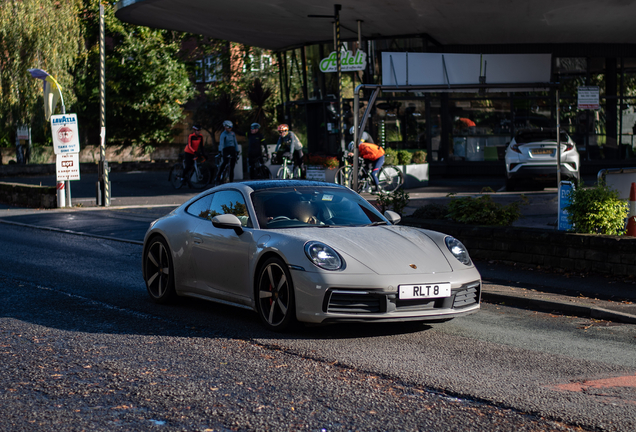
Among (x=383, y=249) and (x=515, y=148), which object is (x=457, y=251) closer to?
(x=383, y=249)

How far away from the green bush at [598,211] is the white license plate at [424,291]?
158 inches

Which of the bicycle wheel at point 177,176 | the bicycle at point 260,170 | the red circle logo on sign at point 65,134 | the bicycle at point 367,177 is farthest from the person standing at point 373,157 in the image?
the red circle logo on sign at point 65,134

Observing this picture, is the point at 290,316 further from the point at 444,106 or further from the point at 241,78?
the point at 241,78

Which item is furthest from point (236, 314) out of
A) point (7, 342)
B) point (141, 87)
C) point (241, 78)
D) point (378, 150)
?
point (241, 78)

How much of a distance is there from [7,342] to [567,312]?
5.12m

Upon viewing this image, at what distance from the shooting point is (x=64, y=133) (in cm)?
2098

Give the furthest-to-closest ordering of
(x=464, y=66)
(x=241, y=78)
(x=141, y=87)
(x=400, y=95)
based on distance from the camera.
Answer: (x=241, y=78) < (x=141, y=87) < (x=400, y=95) < (x=464, y=66)

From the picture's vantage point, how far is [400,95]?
94.2 ft

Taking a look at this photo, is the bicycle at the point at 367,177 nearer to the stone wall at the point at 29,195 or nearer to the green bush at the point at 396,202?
the stone wall at the point at 29,195

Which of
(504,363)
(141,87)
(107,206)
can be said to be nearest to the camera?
(504,363)

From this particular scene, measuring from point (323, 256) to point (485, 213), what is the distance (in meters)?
5.27

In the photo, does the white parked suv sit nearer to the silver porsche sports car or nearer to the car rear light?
the car rear light

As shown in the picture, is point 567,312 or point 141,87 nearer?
point 567,312

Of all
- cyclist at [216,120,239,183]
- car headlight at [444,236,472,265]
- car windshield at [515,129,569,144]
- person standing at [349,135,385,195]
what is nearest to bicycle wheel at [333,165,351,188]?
person standing at [349,135,385,195]
